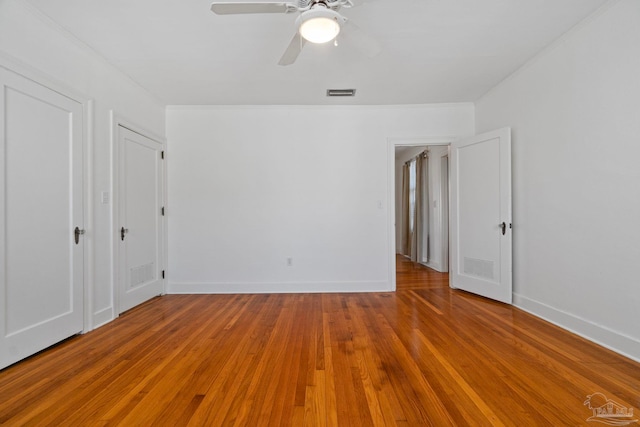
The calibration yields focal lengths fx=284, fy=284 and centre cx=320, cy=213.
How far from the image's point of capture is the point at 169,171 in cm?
396

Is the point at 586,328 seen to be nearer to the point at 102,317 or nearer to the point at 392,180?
the point at 392,180

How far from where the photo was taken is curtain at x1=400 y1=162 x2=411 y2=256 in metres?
6.88

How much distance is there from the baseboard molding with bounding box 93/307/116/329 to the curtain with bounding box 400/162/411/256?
5798 millimetres

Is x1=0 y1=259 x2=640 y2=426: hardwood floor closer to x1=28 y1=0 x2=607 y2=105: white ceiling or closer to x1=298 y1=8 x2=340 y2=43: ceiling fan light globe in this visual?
x1=298 y1=8 x2=340 y2=43: ceiling fan light globe

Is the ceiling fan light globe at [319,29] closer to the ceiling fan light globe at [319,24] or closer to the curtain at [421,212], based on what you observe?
the ceiling fan light globe at [319,24]

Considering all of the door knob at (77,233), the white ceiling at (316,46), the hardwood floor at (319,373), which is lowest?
the hardwood floor at (319,373)

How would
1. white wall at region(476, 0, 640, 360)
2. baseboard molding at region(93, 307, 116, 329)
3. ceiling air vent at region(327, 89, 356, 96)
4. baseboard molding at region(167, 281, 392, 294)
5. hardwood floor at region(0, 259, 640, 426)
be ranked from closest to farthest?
hardwood floor at region(0, 259, 640, 426)
white wall at region(476, 0, 640, 360)
baseboard molding at region(93, 307, 116, 329)
ceiling air vent at region(327, 89, 356, 96)
baseboard molding at region(167, 281, 392, 294)

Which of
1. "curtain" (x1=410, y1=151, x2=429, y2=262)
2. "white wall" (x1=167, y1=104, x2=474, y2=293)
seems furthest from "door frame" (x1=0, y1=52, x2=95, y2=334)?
"curtain" (x1=410, y1=151, x2=429, y2=262)

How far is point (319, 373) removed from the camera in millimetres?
1866

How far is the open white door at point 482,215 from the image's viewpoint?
3275mm

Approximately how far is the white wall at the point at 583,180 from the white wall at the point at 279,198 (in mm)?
1395

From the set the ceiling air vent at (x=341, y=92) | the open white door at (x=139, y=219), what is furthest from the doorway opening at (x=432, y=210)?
the open white door at (x=139, y=219)

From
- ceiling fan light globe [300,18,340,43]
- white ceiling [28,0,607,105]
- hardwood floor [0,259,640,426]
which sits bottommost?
hardwood floor [0,259,640,426]

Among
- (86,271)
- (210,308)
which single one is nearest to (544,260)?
(210,308)
